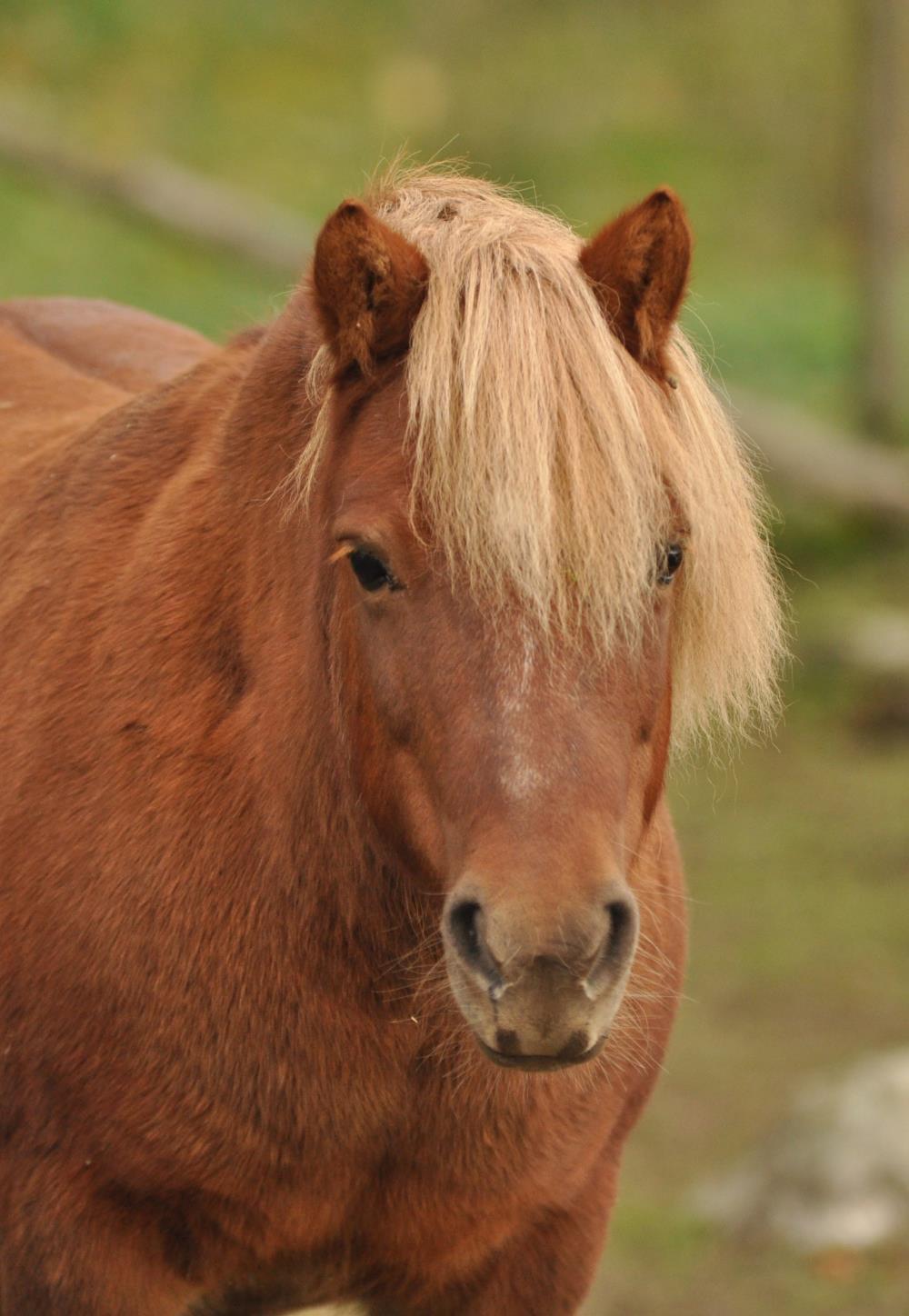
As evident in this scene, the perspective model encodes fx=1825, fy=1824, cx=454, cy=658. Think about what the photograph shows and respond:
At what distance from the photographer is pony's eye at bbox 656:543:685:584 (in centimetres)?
231

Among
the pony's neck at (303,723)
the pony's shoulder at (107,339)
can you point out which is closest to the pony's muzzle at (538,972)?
the pony's neck at (303,723)

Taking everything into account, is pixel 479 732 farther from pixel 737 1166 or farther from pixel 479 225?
pixel 737 1166

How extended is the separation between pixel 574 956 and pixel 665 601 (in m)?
0.53

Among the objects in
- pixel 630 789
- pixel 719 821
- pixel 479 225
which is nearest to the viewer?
pixel 630 789

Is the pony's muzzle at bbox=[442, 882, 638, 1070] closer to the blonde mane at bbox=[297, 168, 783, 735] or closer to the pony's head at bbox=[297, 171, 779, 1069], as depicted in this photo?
the pony's head at bbox=[297, 171, 779, 1069]

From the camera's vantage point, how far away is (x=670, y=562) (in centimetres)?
234

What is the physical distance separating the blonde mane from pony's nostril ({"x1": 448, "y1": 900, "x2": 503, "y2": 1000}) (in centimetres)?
35

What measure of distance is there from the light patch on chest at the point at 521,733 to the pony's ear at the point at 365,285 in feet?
1.65

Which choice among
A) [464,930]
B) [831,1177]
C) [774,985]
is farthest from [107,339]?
[774,985]

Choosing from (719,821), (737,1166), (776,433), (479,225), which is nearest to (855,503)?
(776,433)

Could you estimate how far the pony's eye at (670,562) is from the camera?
2.31 meters

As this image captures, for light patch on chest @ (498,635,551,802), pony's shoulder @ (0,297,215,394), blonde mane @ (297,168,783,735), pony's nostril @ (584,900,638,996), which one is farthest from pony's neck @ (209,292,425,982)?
pony's shoulder @ (0,297,215,394)

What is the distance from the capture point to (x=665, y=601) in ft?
7.66

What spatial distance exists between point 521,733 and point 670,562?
362 mm
